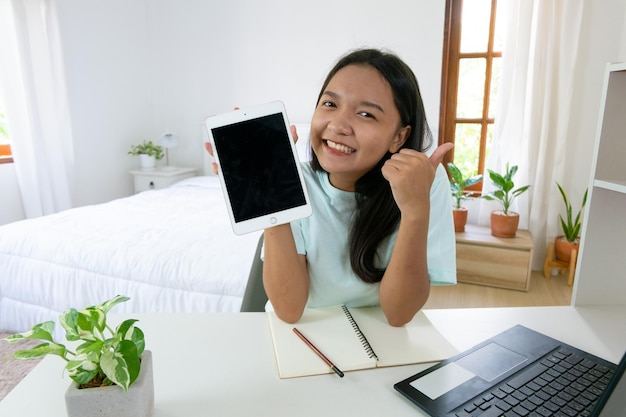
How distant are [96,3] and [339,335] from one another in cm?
372

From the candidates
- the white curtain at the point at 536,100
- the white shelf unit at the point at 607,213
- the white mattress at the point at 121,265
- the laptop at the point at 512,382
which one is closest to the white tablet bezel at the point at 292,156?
the laptop at the point at 512,382

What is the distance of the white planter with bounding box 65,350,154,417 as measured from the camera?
0.47 m

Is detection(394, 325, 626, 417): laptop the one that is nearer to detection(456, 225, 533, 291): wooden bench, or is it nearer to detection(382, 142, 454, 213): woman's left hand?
detection(382, 142, 454, 213): woman's left hand

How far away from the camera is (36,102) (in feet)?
9.62

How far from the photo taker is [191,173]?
3.78 meters

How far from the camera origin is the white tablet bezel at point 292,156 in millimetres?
729

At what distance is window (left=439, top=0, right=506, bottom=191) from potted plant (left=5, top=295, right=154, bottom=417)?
3.06 meters

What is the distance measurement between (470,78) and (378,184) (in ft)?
8.59

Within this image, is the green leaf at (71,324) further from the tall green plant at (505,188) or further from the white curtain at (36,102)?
the white curtain at (36,102)

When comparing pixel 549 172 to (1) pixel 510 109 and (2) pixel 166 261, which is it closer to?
(1) pixel 510 109

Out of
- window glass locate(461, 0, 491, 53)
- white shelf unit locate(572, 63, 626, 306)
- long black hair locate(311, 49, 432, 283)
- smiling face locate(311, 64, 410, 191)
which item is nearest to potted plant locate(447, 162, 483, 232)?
window glass locate(461, 0, 491, 53)

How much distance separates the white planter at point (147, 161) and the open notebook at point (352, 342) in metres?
3.24

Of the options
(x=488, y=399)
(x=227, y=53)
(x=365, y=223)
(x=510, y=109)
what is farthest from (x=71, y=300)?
(x=510, y=109)

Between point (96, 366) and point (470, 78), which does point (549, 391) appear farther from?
point (470, 78)
